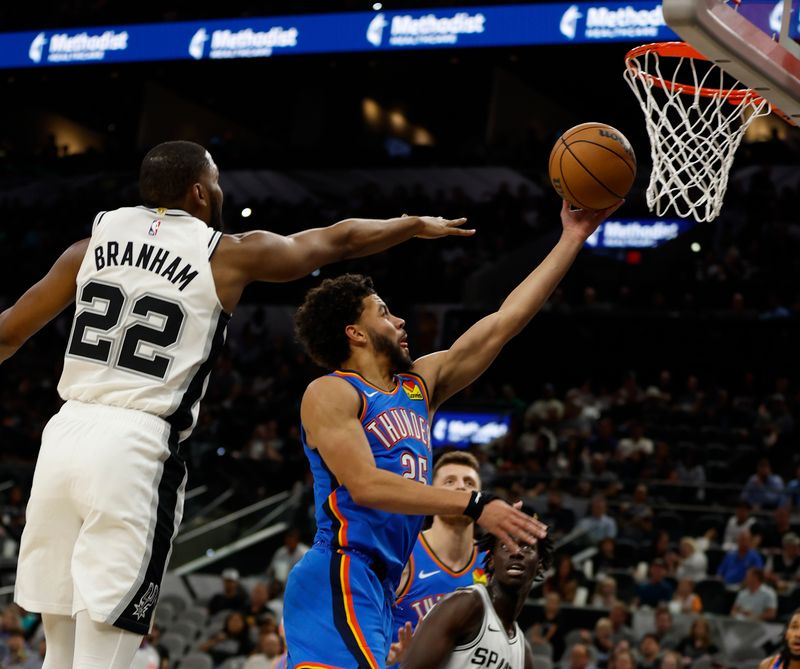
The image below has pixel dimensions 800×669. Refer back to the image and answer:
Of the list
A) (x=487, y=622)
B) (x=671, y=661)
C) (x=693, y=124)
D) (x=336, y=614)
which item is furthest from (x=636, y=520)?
(x=336, y=614)

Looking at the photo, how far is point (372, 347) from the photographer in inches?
155

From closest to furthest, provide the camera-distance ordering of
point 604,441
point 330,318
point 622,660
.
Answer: point 330,318
point 622,660
point 604,441

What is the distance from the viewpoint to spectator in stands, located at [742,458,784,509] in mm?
11602

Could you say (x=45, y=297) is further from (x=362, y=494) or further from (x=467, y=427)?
(x=467, y=427)

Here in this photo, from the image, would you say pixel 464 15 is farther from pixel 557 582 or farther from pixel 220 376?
pixel 557 582

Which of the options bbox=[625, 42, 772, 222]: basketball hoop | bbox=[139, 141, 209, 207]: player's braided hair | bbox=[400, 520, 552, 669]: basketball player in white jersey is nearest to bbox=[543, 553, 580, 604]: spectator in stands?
bbox=[625, 42, 772, 222]: basketball hoop

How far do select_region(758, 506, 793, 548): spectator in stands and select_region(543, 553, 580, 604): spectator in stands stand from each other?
168cm

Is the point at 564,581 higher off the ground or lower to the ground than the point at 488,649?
higher

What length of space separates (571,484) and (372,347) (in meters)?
8.80

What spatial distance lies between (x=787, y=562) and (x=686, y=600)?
1061 millimetres

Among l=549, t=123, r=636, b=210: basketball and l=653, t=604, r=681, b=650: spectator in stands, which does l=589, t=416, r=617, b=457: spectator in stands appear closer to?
l=653, t=604, r=681, b=650: spectator in stands

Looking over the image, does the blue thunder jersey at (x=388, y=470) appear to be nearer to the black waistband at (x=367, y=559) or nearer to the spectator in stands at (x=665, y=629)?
the black waistband at (x=367, y=559)

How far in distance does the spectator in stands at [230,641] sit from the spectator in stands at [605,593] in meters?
3.00

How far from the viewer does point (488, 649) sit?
4.26 m
